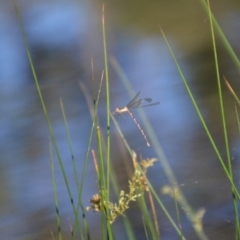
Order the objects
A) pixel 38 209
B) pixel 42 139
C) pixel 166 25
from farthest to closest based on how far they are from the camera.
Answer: pixel 166 25 < pixel 42 139 < pixel 38 209

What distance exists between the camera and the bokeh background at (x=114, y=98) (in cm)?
223

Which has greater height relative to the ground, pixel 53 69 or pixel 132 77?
pixel 53 69

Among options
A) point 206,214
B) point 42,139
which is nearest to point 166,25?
point 42,139

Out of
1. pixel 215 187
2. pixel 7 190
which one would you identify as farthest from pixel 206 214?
pixel 7 190

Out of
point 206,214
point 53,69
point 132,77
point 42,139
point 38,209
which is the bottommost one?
point 206,214

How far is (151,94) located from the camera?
296 cm

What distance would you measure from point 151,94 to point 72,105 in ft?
1.21

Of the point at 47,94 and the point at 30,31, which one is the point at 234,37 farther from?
the point at 30,31

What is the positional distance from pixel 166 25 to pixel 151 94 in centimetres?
99

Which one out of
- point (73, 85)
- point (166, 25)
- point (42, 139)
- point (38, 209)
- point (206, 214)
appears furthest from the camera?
point (166, 25)

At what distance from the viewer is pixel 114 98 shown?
2.96 m

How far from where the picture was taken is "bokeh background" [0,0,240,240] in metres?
2.23

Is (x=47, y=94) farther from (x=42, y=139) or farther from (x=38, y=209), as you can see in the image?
(x=38, y=209)

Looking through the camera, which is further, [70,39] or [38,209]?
[70,39]
